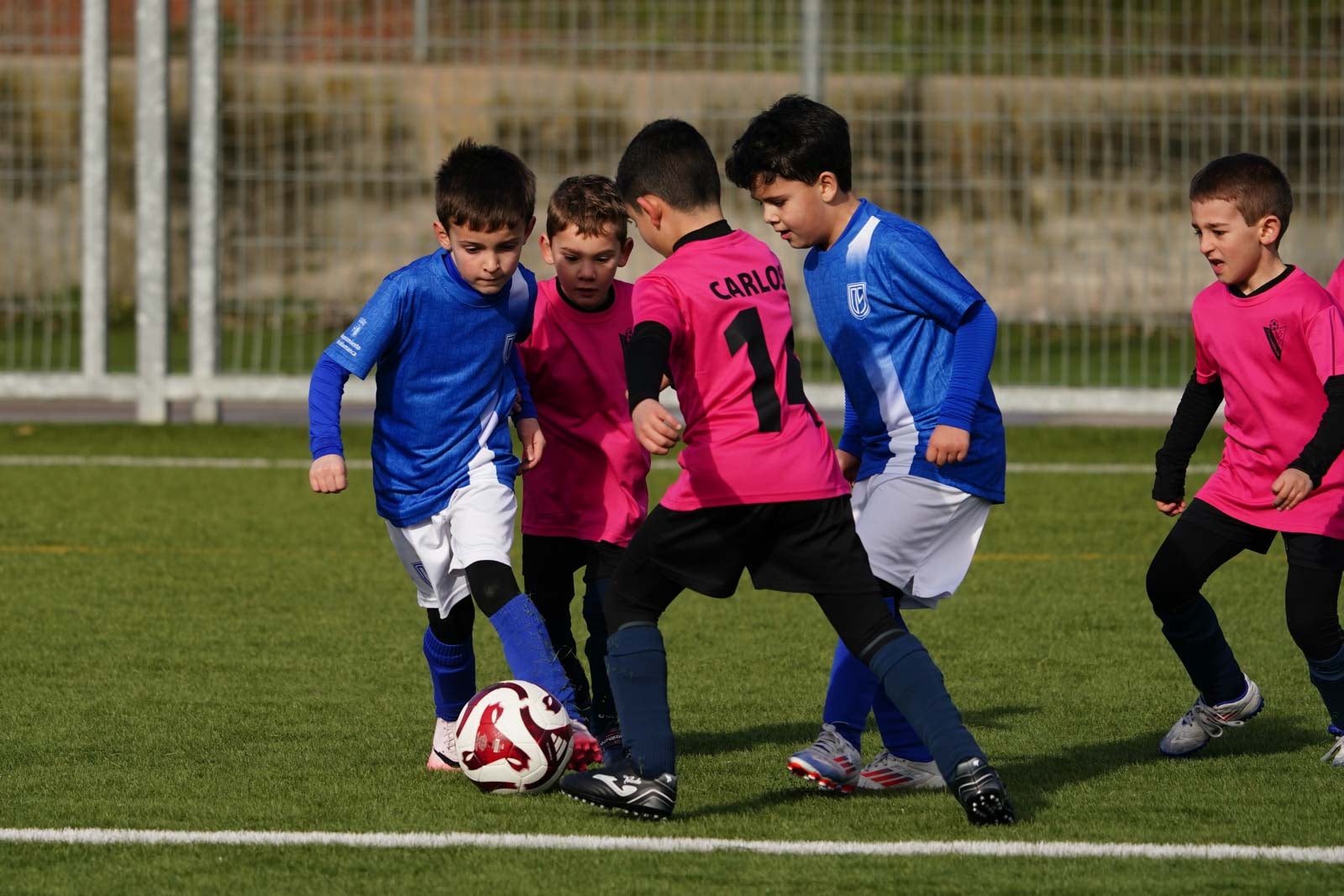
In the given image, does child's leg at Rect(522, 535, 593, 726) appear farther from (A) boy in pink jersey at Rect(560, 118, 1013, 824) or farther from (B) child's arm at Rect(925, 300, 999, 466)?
(B) child's arm at Rect(925, 300, 999, 466)

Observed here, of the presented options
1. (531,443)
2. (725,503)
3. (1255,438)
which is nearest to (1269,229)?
(1255,438)

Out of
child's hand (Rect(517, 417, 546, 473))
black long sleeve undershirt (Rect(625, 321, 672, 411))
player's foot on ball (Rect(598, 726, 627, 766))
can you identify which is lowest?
player's foot on ball (Rect(598, 726, 627, 766))

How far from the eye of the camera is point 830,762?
4.36 metres

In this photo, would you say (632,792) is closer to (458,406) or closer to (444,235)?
(458,406)

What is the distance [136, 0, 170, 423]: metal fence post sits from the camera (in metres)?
12.3

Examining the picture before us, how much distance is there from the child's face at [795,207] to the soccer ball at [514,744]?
119cm

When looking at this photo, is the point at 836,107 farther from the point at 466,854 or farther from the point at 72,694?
the point at 466,854

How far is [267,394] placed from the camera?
40.7 feet

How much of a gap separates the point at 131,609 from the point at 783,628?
221 centimetres

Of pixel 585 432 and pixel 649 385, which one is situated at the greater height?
pixel 649 385

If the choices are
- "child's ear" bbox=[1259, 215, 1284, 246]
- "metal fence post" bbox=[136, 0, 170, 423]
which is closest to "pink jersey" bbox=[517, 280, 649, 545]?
"child's ear" bbox=[1259, 215, 1284, 246]

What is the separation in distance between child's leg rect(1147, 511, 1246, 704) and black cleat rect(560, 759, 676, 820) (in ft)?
4.71

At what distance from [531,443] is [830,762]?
1.05 meters

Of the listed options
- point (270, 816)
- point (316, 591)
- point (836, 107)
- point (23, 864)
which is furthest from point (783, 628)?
point (836, 107)
